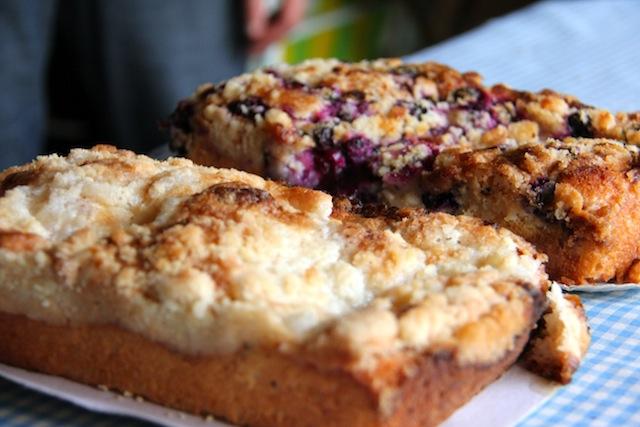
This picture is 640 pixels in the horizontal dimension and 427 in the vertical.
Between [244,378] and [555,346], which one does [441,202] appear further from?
[244,378]

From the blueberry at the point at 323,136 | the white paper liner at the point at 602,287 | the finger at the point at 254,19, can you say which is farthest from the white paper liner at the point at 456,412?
the finger at the point at 254,19

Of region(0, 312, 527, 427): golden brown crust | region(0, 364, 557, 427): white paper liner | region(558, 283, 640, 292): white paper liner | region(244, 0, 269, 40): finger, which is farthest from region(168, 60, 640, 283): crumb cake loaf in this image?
region(244, 0, 269, 40): finger

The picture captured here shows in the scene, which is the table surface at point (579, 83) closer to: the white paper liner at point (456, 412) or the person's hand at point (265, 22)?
the white paper liner at point (456, 412)

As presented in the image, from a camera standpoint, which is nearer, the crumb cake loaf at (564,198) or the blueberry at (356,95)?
the crumb cake loaf at (564,198)

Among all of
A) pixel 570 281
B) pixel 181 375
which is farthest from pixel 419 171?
pixel 181 375

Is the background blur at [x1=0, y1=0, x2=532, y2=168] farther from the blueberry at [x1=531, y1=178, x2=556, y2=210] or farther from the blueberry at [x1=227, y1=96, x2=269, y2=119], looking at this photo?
the blueberry at [x1=531, y1=178, x2=556, y2=210]

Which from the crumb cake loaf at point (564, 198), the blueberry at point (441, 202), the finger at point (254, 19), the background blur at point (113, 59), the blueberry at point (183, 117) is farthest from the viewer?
the finger at point (254, 19)
